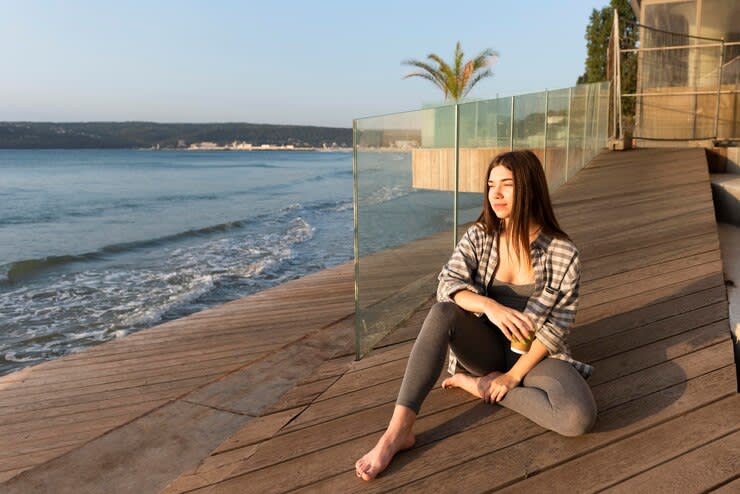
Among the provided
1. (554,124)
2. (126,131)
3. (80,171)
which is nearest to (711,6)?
(554,124)

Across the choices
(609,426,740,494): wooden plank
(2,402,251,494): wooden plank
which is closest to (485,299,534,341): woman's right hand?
(609,426,740,494): wooden plank

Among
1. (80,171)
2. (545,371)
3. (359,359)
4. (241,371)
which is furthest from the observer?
(80,171)

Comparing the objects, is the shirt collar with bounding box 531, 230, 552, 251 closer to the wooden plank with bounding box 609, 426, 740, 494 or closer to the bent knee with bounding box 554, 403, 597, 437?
the bent knee with bounding box 554, 403, 597, 437

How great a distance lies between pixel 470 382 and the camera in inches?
99.2

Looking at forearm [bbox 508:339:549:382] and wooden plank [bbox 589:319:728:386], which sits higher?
forearm [bbox 508:339:549:382]

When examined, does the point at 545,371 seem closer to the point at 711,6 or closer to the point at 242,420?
the point at 242,420

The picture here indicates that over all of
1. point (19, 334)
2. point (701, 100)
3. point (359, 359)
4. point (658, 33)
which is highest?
point (658, 33)

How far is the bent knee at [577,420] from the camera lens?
2152 mm

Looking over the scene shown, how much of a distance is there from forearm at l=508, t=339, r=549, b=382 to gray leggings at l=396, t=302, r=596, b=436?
0.8 inches

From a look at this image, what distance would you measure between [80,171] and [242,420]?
51470mm

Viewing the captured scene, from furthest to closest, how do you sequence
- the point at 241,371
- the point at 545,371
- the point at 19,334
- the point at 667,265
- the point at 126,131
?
1. the point at 126,131
2. the point at 19,334
3. the point at 667,265
4. the point at 241,371
5. the point at 545,371

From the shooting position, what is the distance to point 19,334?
6789 millimetres

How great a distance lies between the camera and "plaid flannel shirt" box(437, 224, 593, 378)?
7.68ft

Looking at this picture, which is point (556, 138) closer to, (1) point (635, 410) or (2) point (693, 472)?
(1) point (635, 410)
